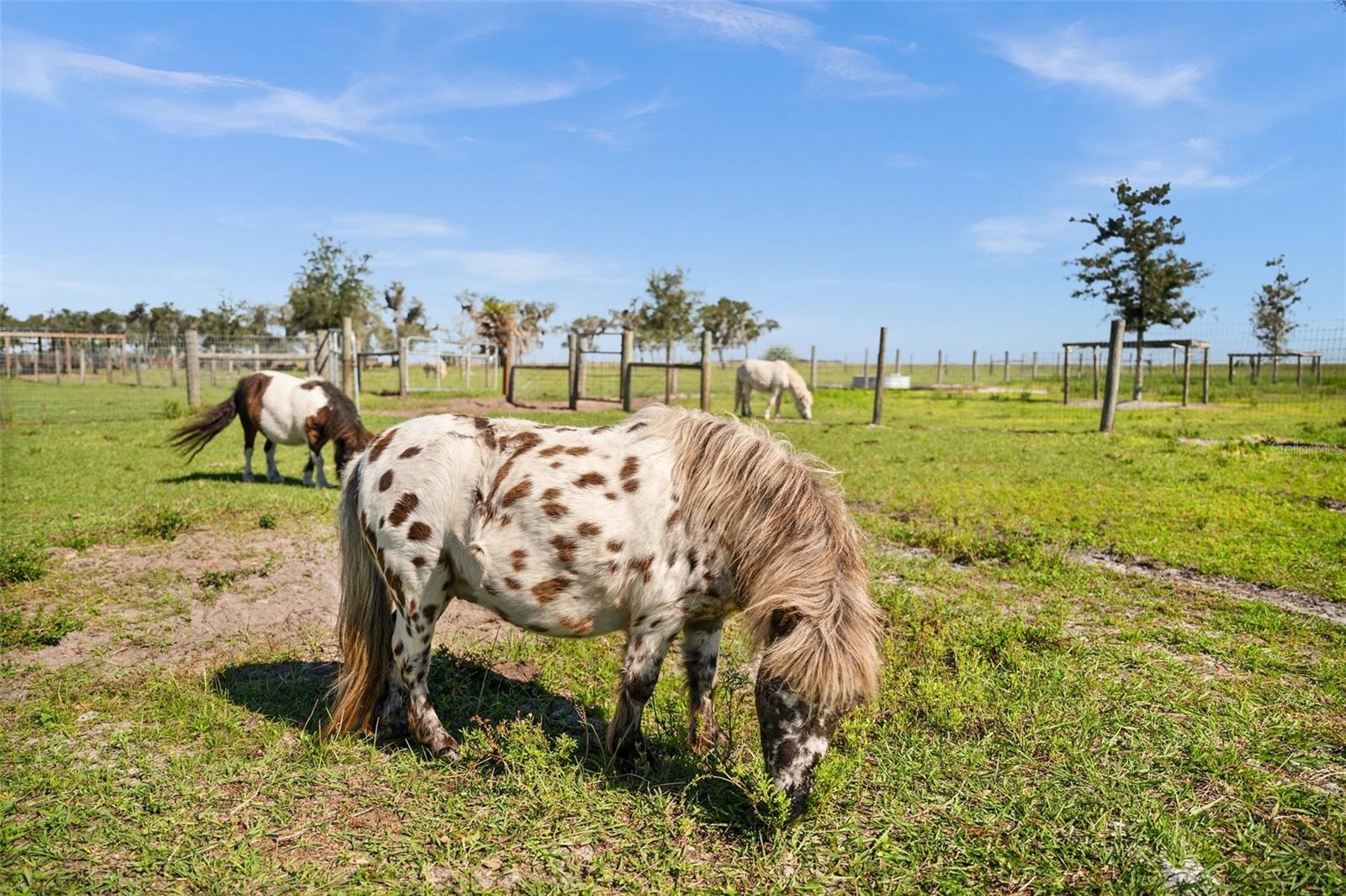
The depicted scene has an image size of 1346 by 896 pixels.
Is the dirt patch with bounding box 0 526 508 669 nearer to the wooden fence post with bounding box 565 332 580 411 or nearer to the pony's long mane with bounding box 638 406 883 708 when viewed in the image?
the pony's long mane with bounding box 638 406 883 708

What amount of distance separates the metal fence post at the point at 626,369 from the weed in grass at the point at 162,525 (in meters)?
14.6

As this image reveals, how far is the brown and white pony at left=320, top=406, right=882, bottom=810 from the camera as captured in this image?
3182 mm

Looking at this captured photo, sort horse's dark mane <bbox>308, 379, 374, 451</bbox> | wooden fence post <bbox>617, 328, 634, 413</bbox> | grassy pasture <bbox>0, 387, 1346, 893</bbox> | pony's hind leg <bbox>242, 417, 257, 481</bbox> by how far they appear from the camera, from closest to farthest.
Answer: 1. grassy pasture <bbox>0, 387, 1346, 893</bbox>
2. horse's dark mane <bbox>308, 379, 374, 451</bbox>
3. pony's hind leg <bbox>242, 417, 257, 481</bbox>
4. wooden fence post <bbox>617, 328, 634, 413</bbox>

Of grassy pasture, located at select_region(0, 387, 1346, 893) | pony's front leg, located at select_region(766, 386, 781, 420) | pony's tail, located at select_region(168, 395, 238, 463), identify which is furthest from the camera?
pony's front leg, located at select_region(766, 386, 781, 420)

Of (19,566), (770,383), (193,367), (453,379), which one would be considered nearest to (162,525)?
(19,566)

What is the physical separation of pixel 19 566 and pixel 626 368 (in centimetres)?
1648

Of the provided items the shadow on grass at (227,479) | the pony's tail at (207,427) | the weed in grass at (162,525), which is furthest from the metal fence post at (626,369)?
the weed in grass at (162,525)

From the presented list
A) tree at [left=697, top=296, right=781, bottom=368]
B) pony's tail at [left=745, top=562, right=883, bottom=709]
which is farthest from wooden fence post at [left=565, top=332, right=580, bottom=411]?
tree at [left=697, top=296, right=781, bottom=368]

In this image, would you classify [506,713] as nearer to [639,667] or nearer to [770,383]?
[639,667]

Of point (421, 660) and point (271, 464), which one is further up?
point (271, 464)

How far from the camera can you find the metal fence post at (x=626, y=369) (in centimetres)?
2109

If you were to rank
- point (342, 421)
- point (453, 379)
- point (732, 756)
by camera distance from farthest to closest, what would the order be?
point (453, 379)
point (342, 421)
point (732, 756)

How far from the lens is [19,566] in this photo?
212 inches

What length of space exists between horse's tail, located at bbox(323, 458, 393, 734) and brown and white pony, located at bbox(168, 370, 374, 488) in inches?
252
